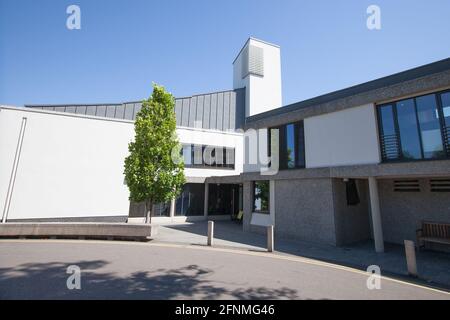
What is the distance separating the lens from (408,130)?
361 inches

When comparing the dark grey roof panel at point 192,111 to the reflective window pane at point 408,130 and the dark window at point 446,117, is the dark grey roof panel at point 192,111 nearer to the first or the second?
the reflective window pane at point 408,130

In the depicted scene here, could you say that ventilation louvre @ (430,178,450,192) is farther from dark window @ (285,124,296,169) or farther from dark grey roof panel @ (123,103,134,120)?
dark grey roof panel @ (123,103,134,120)

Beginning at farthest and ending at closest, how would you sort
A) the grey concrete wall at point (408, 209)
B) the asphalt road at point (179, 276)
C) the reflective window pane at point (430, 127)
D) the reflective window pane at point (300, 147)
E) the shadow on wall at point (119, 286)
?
1. the reflective window pane at point (300, 147)
2. the grey concrete wall at point (408, 209)
3. the reflective window pane at point (430, 127)
4. the asphalt road at point (179, 276)
5. the shadow on wall at point (119, 286)

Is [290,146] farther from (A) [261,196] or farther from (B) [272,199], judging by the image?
(A) [261,196]

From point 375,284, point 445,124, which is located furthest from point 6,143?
point 445,124

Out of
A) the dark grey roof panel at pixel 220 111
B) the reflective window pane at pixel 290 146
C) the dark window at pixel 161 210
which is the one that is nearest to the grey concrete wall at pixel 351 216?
the reflective window pane at pixel 290 146

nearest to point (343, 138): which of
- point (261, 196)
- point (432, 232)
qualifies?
point (432, 232)

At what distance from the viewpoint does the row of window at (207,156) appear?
68.2 ft

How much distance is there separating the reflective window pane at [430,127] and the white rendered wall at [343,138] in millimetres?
1519

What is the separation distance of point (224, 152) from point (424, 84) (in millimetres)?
16025

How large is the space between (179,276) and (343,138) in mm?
9225

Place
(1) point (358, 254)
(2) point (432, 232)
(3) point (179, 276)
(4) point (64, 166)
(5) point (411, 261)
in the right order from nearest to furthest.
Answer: (3) point (179, 276), (5) point (411, 261), (1) point (358, 254), (2) point (432, 232), (4) point (64, 166)

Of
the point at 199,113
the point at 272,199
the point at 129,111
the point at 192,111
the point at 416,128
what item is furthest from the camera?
the point at 199,113

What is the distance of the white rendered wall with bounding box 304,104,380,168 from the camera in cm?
1010
